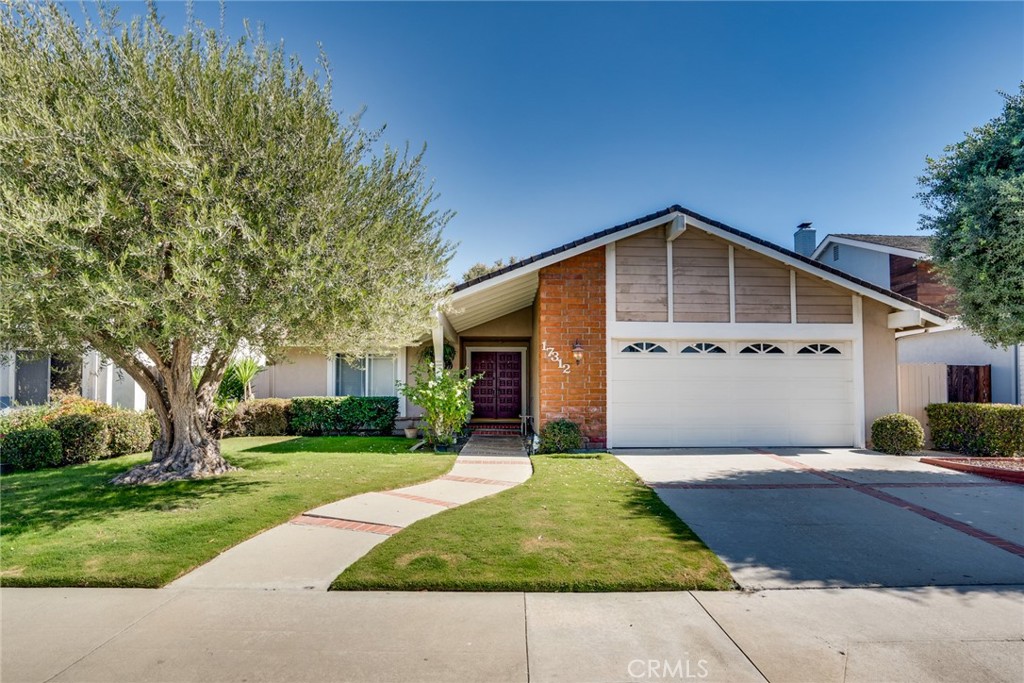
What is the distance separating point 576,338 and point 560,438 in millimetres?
2234

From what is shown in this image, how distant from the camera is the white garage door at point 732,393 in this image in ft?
37.4

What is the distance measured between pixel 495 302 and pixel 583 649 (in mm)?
10767

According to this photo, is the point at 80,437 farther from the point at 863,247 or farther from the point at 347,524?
the point at 863,247

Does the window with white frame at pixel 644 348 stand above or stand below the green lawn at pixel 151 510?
above

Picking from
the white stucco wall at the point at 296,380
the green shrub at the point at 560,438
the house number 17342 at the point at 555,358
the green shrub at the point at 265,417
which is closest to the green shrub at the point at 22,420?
the green shrub at the point at 265,417

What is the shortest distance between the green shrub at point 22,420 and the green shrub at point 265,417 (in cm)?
425

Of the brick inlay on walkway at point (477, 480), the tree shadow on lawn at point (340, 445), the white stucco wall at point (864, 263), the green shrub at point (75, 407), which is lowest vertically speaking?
the tree shadow on lawn at point (340, 445)

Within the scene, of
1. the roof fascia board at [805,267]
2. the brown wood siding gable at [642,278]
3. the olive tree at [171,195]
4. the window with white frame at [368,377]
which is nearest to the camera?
the olive tree at [171,195]

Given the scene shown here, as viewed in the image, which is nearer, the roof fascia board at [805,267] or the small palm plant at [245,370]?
the roof fascia board at [805,267]

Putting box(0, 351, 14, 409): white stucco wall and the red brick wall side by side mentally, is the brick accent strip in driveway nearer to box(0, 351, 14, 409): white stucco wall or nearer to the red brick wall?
the red brick wall

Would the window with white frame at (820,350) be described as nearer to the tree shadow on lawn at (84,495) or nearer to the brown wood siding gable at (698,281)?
the brown wood siding gable at (698,281)

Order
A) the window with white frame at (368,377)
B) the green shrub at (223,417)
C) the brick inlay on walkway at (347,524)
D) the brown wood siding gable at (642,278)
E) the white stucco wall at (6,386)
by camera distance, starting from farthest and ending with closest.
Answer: the window with white frame at (368,377) < the green shrub at (223,417) < the white stucco wall at (6,386) < the brown wood siding gable at (642,278) < the brick inlay on walkway at (347,524)

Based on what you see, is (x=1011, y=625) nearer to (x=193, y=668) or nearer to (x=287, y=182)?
(x=193, y=668)

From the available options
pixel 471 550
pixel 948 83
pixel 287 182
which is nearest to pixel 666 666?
pixel 471 550
